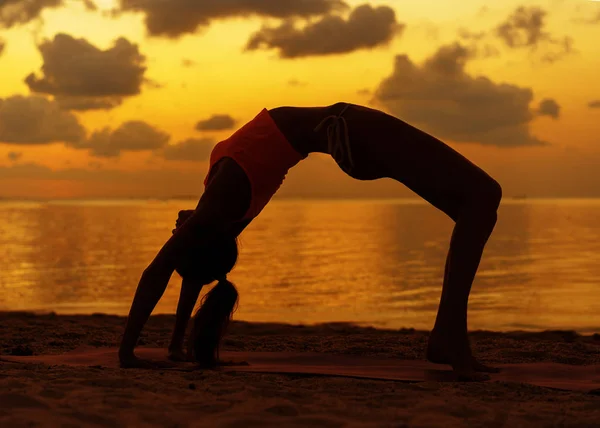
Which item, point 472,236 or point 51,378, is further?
point 472,236

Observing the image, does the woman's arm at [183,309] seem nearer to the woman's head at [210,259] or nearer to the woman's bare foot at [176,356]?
the woman's bare foot at [176,356]

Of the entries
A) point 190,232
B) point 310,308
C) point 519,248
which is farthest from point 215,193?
point 519,248

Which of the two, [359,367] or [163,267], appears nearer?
[163,267]

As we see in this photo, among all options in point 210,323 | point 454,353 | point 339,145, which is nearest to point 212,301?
point 210,323

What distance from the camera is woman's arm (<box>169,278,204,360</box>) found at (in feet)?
15.1

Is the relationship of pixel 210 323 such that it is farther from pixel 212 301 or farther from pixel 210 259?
pixel 210 259

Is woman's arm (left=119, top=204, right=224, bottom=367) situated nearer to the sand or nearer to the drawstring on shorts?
the sand

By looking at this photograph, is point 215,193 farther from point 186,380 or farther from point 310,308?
point 310,308

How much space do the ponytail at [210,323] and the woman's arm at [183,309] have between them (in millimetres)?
159

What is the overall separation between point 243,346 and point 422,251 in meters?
19.9

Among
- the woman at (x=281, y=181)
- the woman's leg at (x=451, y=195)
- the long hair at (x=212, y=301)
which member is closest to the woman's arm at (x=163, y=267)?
the woman at (x=281, y=181)

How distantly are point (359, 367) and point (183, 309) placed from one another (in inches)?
44.8

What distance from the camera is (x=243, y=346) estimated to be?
622cm

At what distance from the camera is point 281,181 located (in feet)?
14.2
